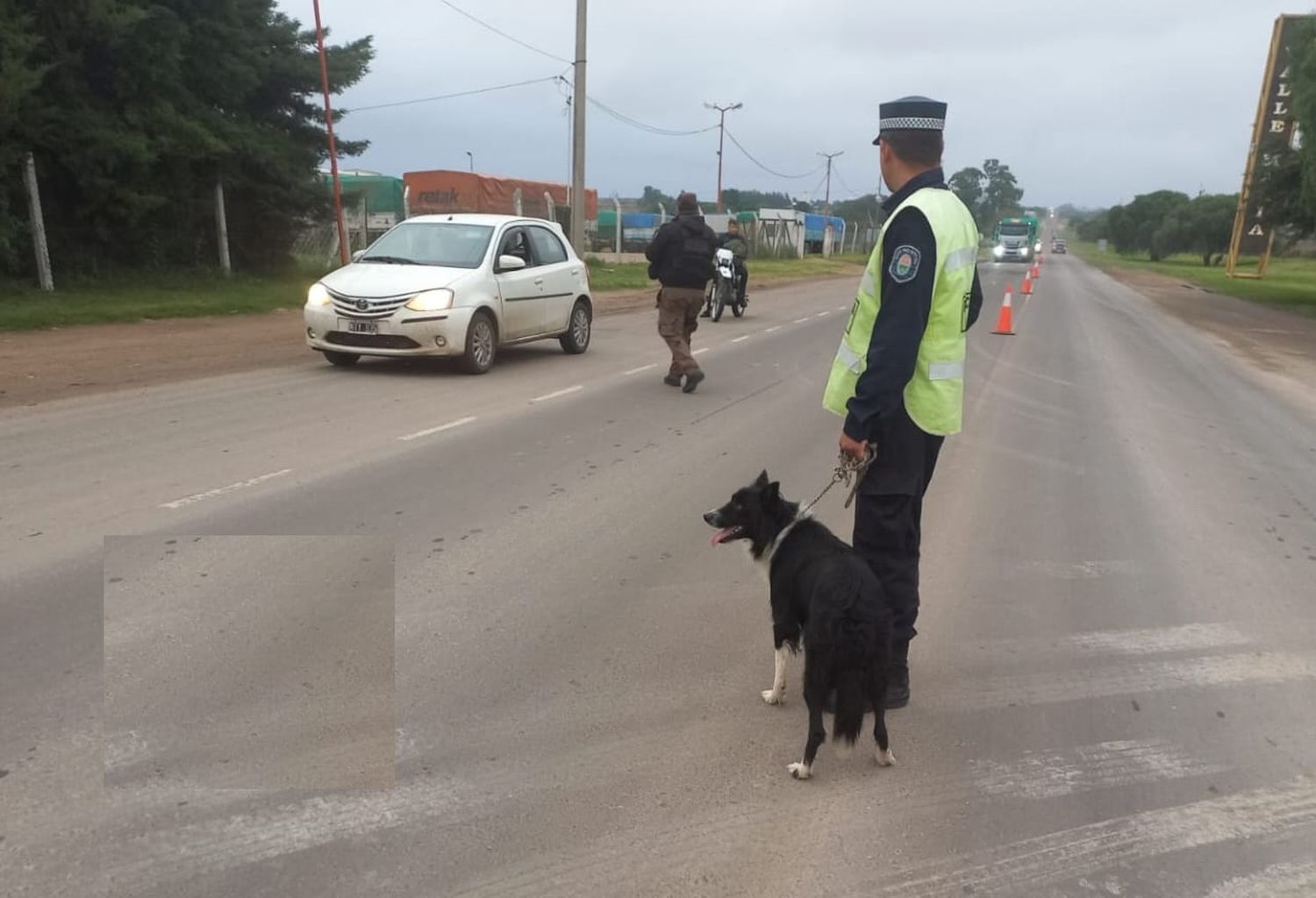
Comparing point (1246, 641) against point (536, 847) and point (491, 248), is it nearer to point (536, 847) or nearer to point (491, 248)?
point (536, 847)

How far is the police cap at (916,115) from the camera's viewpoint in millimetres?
3561

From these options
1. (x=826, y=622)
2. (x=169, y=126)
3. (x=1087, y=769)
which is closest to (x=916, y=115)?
(x=826, y=622)

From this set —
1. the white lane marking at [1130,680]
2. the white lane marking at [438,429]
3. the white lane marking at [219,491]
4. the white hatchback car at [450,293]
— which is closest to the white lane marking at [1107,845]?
the white lane marking at [1130,680]

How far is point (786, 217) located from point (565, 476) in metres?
50.5

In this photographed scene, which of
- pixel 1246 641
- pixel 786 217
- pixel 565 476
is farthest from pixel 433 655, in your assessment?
pixel 786 217

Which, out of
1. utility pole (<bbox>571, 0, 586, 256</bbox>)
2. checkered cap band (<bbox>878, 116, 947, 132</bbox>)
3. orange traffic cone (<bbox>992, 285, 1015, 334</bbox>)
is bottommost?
orange traffic cone (<bbox>992, 285, 1015, 334</bbox>)

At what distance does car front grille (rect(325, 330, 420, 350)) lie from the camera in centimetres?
1055

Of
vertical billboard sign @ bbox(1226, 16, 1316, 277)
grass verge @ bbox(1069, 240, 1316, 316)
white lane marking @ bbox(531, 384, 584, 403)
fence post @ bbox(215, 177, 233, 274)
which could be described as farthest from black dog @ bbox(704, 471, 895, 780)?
grass verge @ bbox(1069, 240, 1316, 316)

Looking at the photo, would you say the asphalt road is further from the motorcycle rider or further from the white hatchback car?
the motorcycle rider

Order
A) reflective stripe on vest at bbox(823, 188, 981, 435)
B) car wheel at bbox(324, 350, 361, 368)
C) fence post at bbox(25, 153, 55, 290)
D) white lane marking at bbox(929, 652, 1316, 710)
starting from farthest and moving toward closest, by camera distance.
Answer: fence post at bbox(25, 153, 55, 290) → car wheel at bbox(324, 350, 361, 368) → white lane marking at bbox(929, 652, 1316, 710) → reflective stripe on vest at bbox(823, 188, 981, 435)

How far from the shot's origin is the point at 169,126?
17.7 metres

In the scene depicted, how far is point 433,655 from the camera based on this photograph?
4.04 m

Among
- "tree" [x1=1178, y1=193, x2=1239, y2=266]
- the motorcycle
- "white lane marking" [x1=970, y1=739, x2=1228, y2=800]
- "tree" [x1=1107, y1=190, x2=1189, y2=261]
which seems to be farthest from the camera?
"tree" [x1=1107, y1=190, x2=1189, y2=261]

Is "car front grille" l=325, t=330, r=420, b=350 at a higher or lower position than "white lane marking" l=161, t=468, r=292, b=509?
higher
